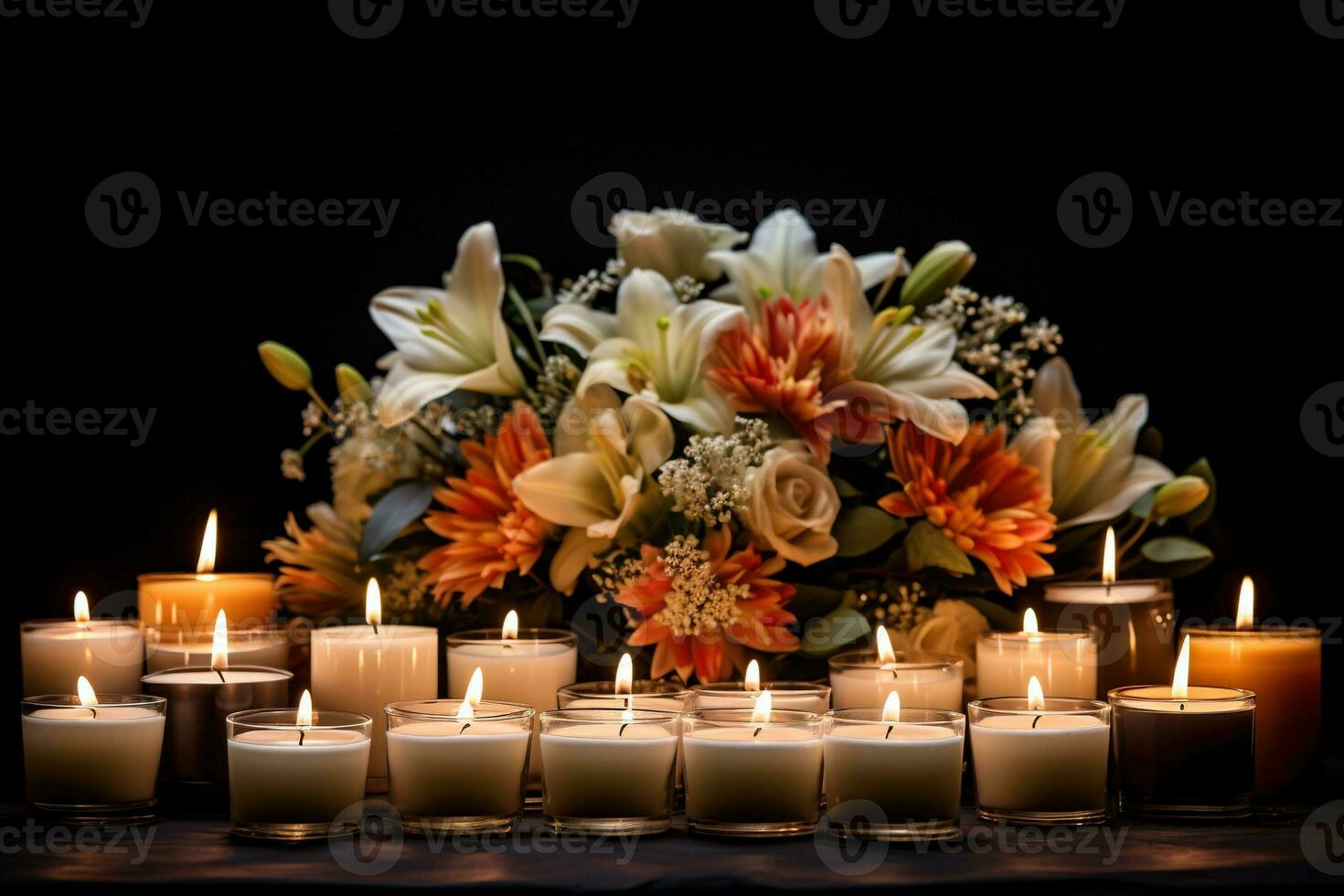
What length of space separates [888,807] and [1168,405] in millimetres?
1003

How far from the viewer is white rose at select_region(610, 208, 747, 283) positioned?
70.5 inches

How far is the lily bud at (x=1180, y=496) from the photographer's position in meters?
1.70

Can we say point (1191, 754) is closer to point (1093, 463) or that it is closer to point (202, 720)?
point (1093, 463)

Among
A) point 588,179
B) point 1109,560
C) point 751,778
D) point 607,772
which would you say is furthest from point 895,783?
point 588,179

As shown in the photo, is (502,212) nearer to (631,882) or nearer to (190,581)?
(190,581)

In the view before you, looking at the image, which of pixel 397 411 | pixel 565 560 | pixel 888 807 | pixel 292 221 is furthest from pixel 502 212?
pixel 888 807

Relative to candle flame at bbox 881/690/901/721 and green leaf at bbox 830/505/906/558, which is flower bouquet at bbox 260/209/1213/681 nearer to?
green leaf at bbox 830/505/906/558

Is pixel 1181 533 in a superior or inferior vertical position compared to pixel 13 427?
inferior

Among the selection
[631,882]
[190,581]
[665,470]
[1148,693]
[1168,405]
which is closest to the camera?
[631,882]

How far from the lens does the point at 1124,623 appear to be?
5.08 ft

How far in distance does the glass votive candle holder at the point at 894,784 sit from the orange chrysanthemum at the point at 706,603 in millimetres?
296

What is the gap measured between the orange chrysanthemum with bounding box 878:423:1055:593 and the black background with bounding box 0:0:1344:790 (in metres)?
0.44

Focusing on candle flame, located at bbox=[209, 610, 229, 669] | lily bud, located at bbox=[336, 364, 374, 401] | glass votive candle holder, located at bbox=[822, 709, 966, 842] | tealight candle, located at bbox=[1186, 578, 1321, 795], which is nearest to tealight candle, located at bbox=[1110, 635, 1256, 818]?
tealight candle, located at bbox=[1186, 578, 1321, 795]

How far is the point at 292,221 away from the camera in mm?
2018
